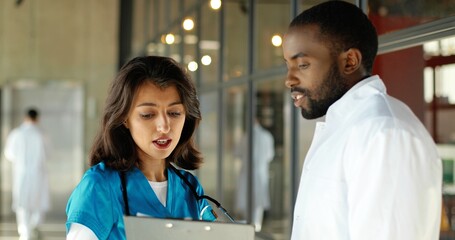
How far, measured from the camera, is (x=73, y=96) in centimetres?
1198

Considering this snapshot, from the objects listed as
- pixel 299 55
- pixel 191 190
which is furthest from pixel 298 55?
pixel 191 190

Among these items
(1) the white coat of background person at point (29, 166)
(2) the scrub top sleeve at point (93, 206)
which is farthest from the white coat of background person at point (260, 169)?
(1) the white coat of background person at point (29, 166)

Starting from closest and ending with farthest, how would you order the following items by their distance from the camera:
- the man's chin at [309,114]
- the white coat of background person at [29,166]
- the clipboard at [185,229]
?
the clipboard at [185,229] < the man's chin at [309,114] < the white coat of background person at [29,166]

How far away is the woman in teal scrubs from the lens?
1.62 meters

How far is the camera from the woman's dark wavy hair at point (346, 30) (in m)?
1.66

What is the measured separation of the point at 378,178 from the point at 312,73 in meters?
0.35

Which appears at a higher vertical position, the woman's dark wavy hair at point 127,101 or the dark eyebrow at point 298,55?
the dark eyebrow at point 298,55

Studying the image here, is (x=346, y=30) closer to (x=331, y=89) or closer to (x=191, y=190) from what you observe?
(x=331, y=89)

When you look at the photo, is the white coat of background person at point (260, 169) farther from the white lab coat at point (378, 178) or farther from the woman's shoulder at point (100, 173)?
the white lab coat at point (378, 178)

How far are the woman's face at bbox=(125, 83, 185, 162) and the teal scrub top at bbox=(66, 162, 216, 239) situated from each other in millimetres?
73

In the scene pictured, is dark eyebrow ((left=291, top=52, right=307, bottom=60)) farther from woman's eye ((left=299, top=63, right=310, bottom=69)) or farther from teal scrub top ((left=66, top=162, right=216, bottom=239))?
teal scrub top ((left=66, top=162, right=216, bottom=239))

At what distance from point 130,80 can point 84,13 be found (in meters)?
10.6

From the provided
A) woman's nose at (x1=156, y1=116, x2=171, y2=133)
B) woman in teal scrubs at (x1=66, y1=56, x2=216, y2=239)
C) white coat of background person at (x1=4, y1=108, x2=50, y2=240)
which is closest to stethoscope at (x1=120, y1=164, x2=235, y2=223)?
woman in teal scrubs at (x1=66, y1=56, x2=216, y2=239)

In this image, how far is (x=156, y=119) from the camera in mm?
1723
